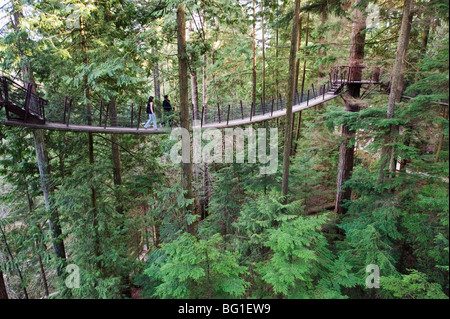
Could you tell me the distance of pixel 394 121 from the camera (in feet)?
12.9

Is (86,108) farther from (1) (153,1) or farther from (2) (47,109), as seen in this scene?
(1) (153,1)

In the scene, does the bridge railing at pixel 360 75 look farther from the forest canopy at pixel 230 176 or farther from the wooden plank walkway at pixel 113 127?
the wooden plank walkway at pixel 113 127

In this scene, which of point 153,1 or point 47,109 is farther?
point 47,109

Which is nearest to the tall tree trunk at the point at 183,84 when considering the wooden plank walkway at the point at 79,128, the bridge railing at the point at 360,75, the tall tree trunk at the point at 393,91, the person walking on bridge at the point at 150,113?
the wooden plank walkway at the point at 79,128

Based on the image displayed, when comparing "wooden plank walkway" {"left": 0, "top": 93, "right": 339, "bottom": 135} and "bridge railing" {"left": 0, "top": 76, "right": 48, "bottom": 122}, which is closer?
"bridge railing" {"left": 0, "top": 76, "right": 48, "bottom": 122}

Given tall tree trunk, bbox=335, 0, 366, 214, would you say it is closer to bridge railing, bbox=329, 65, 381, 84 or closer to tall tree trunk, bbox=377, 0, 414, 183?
bridge railing, bbox=329, 65, 381, 84

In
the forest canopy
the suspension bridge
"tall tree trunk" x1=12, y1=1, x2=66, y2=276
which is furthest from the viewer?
"tall tree trunk" x1=12, y1=1, x2=66, y2=276

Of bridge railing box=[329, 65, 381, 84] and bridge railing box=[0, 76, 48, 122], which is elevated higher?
bridge railing box=[329, 65, 381, 84]

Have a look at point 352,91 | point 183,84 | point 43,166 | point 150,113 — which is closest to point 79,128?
point 150,113

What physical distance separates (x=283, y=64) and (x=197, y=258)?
10.3m

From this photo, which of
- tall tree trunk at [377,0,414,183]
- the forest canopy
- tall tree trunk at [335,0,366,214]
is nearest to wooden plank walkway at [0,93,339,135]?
the forest canopy

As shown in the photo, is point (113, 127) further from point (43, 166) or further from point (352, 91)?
point (352, 91)

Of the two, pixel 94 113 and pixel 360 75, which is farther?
pixel 94 113
